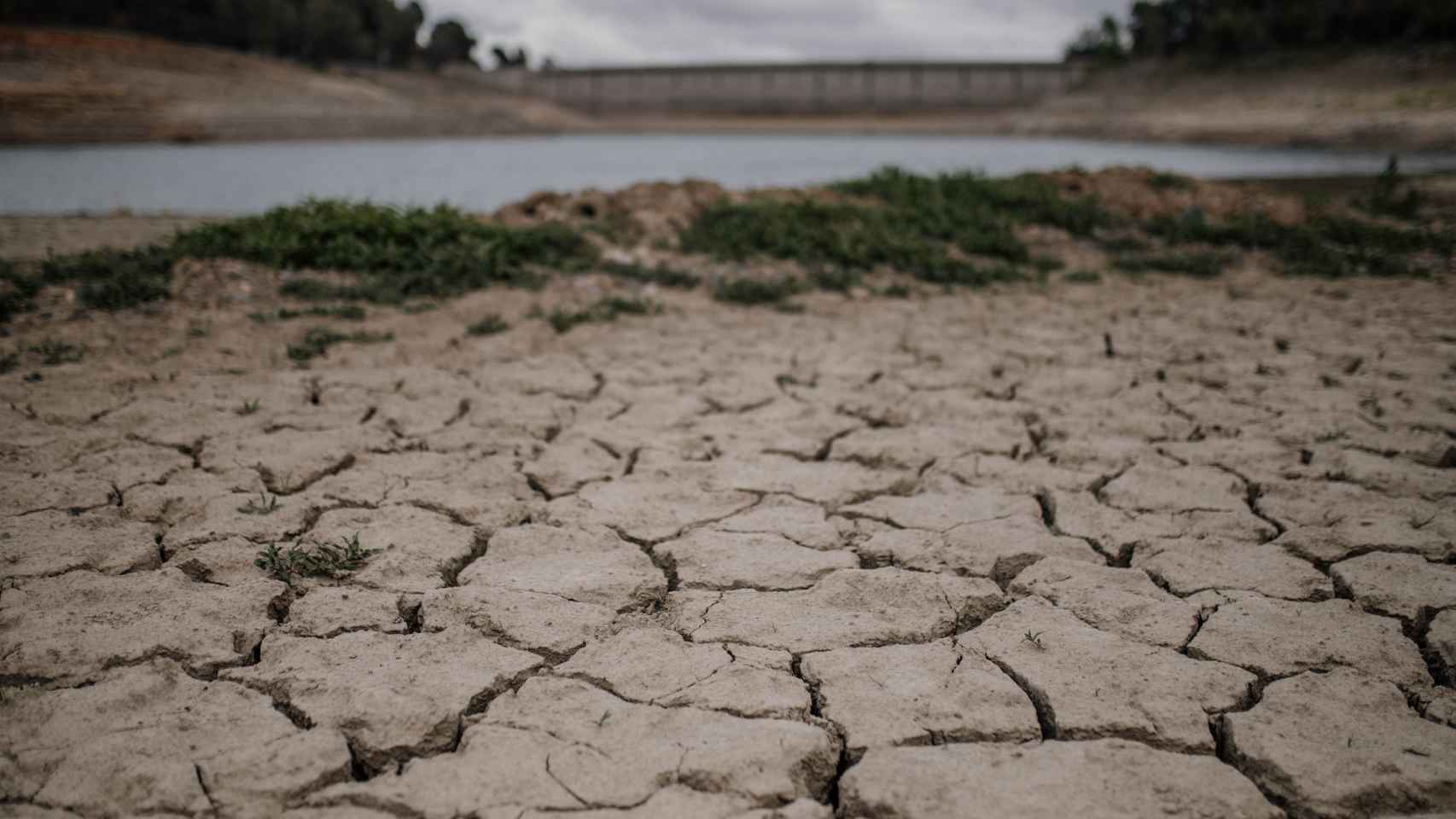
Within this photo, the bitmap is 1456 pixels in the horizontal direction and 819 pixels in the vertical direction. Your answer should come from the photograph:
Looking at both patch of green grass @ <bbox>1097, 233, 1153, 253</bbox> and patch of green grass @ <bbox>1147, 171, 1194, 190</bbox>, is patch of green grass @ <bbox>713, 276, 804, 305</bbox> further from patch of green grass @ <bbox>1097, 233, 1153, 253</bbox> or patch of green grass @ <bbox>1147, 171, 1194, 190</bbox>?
patch of green grass @ <bbox>1147, 171, 1194, 190</bbox>

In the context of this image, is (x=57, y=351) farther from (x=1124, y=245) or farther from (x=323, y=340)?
(x=1124, y=245)

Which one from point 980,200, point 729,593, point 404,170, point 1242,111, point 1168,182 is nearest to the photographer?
point 729,593

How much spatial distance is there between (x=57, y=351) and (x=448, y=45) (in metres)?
54.1

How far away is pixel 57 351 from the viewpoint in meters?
3.58

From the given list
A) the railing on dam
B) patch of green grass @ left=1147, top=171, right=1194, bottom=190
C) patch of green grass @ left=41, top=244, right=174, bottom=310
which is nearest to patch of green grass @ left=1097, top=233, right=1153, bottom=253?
patch of green grass @ left=1147, top=171, right=1194, bottom=190

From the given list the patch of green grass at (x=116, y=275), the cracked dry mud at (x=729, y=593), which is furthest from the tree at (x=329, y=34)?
the cracked dry mud at (x=729, y=593)

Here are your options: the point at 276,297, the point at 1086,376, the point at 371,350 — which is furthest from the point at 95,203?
the point at 1086,376

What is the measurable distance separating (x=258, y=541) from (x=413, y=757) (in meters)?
1.01

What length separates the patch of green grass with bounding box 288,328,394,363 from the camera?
3785mm

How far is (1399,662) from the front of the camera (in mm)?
1803

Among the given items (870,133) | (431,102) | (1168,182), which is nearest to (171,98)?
(431,102)

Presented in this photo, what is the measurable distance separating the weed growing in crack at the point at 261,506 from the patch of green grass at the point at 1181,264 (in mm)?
5390

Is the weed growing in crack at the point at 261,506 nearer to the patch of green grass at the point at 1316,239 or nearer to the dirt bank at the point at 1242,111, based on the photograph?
the patch of green grass at the point at 1316,239

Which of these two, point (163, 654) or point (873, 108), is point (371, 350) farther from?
point (873, 108)
